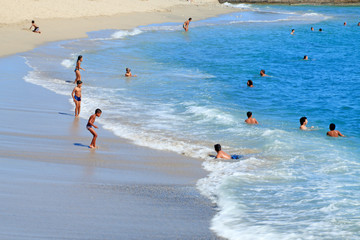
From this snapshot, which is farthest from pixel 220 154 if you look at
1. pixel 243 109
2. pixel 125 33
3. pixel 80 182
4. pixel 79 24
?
pixel 79 24

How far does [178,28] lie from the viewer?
4959 centimetres

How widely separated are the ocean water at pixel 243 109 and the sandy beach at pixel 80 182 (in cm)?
59

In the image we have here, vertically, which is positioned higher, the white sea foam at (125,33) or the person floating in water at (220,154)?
the white sea foam at (125,33)

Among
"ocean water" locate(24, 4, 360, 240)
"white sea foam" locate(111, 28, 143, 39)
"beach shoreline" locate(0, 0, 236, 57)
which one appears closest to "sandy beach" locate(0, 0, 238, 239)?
"ocean water" locate(24, 4, 360, 240)

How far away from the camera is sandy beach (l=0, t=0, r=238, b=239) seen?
28.0ft

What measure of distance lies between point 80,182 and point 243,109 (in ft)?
35.5

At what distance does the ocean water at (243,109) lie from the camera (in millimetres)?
10055

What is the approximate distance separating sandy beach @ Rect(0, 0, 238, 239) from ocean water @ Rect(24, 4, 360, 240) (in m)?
0.59

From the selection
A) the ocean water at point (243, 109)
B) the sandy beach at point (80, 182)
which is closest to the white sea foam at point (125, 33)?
the ocean water at point (243, 109)

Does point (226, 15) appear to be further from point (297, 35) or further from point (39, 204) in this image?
point (39, 204)

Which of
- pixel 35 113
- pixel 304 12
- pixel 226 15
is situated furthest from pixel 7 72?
pixel 304 12

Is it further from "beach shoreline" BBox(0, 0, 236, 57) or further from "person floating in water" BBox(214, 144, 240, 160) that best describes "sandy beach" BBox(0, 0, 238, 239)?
"beach shoreline" BBox(0, 0, 236, 57)

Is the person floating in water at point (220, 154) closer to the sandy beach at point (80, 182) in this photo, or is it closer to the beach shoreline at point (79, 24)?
the sandy beach at point (80, 182)

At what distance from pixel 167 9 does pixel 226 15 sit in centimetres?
795
